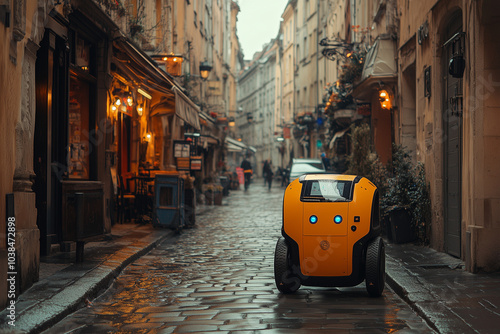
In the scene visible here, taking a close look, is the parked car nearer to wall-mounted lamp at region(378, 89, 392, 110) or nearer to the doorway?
wall-mounted lamp at region(378, 89, 392, 110)

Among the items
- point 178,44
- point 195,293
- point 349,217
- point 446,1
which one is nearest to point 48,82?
point 195,293

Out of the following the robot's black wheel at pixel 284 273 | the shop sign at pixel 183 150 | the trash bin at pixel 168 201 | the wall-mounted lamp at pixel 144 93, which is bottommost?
the robot's black wheel at pixel 284 273

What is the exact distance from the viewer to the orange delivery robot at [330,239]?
746 centimetres

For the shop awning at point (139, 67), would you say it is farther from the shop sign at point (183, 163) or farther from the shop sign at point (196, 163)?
the shop sign at point (196, 163)

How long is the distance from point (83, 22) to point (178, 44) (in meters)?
14.4

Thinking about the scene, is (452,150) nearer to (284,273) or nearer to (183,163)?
(284,273)

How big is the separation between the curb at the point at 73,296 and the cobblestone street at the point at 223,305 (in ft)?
0.32

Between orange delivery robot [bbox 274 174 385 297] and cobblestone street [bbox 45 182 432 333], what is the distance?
0.23 meters

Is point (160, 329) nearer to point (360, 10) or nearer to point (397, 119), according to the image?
point (397, 119)

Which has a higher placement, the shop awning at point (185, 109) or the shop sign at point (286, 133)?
the shop sign at point (286, 133)

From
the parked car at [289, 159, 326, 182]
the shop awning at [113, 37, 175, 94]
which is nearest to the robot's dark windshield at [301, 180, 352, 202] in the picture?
the shop awning at [113, 37, 175, 94]

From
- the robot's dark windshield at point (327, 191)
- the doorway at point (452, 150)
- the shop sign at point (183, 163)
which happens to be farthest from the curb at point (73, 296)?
the shop sign at point (183, 163)

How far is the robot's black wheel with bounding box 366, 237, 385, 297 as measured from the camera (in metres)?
7.38

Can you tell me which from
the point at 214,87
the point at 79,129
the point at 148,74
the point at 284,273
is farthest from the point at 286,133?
the point at 284,273
